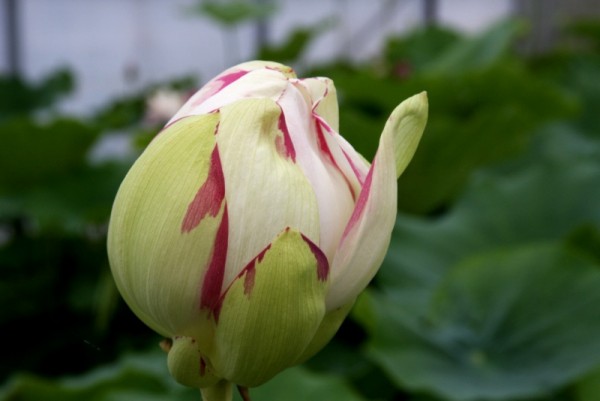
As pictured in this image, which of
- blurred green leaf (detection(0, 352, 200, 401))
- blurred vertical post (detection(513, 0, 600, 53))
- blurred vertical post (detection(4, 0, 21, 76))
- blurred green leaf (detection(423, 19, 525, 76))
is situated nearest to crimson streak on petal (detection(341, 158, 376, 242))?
blurred green leaf (detection(0, 352, 200, 401))

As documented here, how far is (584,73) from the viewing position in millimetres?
2984

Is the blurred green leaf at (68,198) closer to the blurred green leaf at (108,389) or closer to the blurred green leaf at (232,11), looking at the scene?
the blurred green leaf at (108,389)

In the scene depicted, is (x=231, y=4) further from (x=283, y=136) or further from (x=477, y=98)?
(x=283, y=136)

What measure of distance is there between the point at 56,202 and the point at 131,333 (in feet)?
0.97

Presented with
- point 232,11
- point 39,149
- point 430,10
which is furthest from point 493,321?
point 430,10

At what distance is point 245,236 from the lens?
24 centimetres

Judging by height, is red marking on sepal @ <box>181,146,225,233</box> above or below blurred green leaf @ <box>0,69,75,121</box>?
above

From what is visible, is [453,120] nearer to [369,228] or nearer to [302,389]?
[302,389]

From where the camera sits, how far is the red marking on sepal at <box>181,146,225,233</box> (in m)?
0.24

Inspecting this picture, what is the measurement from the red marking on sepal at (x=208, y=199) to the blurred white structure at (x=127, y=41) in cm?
312

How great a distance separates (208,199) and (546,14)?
634 cm

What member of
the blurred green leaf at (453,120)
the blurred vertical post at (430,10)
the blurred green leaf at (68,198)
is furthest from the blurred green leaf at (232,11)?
the blurred vertical post at (430,10)

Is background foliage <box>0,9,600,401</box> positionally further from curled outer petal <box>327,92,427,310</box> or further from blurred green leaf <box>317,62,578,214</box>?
curled outer petal <box>327,92,427,310</box>

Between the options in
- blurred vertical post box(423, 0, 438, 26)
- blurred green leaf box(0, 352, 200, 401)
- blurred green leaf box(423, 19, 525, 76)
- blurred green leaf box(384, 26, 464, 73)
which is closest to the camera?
blurred green leaf box(0, 352, 200, 401)
